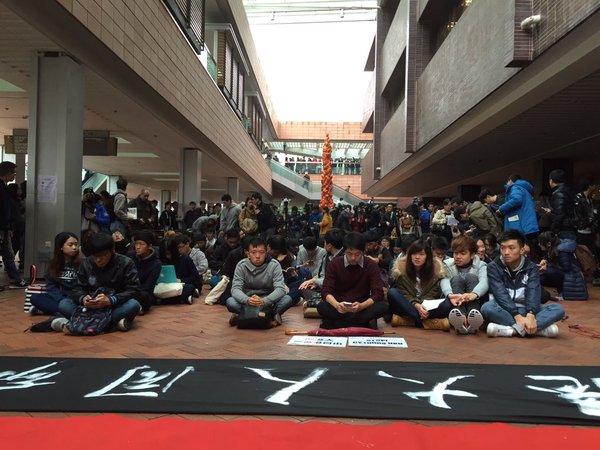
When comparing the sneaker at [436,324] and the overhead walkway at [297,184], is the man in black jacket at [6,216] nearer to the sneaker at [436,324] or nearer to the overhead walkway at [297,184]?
the sneaker at [436,324]

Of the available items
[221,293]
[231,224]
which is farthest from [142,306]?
[231,224]

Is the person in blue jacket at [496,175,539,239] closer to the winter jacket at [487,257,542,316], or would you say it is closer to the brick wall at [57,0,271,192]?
the winter jacket at [487,257,542,316]

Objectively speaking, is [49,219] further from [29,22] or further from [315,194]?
[315,194]

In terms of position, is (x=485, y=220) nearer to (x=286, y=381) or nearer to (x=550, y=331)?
(x=550, y=331)

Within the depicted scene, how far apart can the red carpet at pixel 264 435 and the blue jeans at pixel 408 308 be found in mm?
2791

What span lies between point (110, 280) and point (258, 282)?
→ 1.58 metres

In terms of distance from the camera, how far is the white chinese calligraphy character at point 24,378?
11.4 feet

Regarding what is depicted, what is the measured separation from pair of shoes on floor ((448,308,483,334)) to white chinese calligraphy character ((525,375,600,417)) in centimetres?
154

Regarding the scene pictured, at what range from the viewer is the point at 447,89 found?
40.7 feet

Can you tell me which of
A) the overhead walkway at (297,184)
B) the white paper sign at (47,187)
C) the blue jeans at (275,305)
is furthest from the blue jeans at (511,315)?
the overhead walkway at (297,184)

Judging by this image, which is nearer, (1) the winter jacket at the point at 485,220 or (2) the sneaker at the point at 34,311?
(2) the sneaker at the point at 34,311

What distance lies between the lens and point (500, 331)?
5188 mm

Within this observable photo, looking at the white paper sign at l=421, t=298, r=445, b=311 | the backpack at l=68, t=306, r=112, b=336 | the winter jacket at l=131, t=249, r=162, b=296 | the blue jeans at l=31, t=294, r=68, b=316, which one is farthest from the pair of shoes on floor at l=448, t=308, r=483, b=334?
the blue jeans at l=31, t=294, r=68, b=316

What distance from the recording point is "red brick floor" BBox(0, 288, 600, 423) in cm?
443
